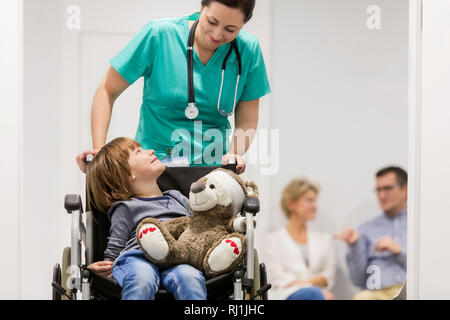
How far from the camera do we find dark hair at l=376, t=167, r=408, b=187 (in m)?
2.33

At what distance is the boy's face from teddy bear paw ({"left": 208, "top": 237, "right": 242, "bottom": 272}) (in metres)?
0.37

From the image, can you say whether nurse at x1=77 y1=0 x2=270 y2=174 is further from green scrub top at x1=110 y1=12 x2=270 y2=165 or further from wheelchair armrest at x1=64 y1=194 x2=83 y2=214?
wheelchair armrest at x1=64 y1=194 x2=83 y2=214

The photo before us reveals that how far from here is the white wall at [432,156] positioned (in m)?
2.05

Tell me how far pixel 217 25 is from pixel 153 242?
0.81 metres

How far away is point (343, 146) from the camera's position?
2377mm

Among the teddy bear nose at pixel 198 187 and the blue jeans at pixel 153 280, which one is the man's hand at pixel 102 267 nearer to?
the blue jeans at pixel 153 280

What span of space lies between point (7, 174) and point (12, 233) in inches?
8.1

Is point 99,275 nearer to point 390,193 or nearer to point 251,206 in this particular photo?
point 251,206

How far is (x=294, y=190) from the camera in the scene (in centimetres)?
244

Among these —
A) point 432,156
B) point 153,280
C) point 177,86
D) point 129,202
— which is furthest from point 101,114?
point 432,156

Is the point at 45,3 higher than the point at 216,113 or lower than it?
higher
